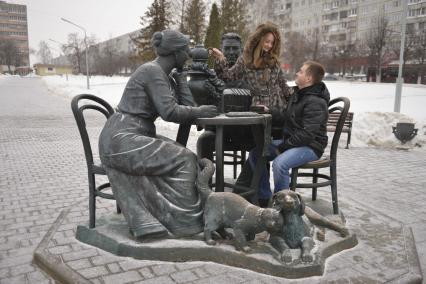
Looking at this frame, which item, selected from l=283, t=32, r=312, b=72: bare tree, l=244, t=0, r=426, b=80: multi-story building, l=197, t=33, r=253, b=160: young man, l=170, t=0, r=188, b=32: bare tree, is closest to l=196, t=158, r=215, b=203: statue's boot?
l=197, t=33, r=253, b=160: young man

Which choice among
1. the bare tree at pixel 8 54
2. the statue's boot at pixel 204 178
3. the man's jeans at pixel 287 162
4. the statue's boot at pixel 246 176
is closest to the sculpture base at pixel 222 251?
the statue's boot at pixel 204 178

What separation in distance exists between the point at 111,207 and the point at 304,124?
8.37ft

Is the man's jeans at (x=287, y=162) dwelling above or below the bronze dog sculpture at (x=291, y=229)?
above

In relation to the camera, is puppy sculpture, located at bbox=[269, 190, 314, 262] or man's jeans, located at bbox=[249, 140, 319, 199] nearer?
puppy sculpture, located at bbox=[269, 190, 314, 262]

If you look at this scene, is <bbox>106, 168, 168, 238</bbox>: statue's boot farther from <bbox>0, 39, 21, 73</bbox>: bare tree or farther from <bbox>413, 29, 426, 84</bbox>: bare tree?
<bbox>0, 39, 21, 73</bbox>: bare tree

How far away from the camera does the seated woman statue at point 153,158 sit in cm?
351

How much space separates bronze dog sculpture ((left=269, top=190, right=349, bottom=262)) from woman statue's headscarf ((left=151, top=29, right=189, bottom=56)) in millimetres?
1516

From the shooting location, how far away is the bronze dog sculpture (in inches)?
129

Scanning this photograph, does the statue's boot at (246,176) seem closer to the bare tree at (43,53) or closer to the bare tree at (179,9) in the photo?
the bare tree at (179,9)

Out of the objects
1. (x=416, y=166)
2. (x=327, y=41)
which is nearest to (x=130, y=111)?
(x=416, y=166)

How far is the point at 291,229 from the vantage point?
3383mm

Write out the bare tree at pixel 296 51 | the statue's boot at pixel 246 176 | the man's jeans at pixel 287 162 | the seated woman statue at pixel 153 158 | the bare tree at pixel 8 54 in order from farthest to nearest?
the bare tree at pixel 8 54, the bare tree at pixel 296 51, the statue's boot at pixel 246 176, the man's jeans at pixel 287 162, the seated woman statue at pixel 153 158

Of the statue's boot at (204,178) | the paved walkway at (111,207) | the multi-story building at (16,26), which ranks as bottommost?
the paved walkway at (111,207)

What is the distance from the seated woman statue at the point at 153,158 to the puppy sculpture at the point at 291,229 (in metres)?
0.71
